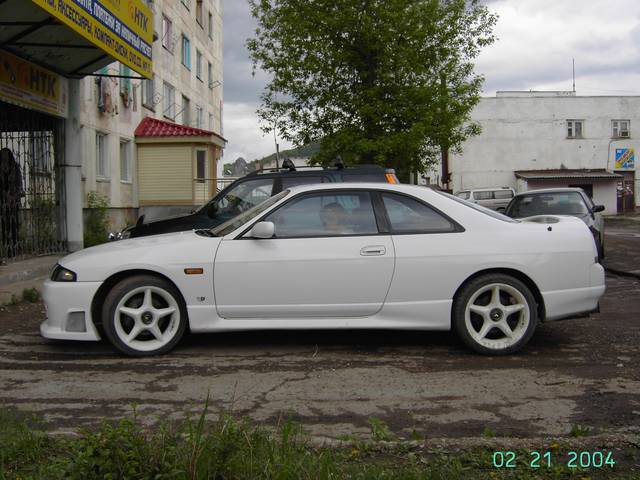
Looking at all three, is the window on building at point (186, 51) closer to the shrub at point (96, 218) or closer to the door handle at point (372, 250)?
the shrub at point (96, 218)

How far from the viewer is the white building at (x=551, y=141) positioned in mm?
48094

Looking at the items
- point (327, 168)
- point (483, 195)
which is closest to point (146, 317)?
point (327, 168)

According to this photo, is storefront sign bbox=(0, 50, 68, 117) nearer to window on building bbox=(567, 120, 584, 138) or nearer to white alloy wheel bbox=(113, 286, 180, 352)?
white alloy wheel bbox=(113, 286, 180, 352)

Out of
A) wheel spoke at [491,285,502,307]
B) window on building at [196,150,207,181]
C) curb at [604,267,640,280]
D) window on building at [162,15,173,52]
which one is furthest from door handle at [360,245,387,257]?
window on building at [162,15,173,52]

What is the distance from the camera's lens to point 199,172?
24328 millimetres

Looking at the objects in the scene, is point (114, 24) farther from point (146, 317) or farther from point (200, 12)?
point (200, 12)

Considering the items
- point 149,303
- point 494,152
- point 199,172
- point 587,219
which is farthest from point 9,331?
point 494,152

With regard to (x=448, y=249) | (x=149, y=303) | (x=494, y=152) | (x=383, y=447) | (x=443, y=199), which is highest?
(x=494, y=152)

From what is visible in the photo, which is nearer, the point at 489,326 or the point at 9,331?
the point at 489,326

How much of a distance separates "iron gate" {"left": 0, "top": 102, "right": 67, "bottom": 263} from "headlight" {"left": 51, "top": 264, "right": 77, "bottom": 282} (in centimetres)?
656

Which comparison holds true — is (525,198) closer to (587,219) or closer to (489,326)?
(587,219)

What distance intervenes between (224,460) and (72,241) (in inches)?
457

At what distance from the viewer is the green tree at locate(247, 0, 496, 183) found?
21859 mm
